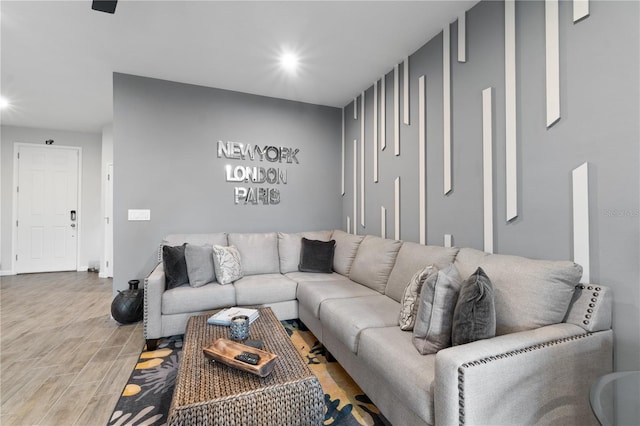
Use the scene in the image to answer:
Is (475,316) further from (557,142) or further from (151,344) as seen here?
(151,344)

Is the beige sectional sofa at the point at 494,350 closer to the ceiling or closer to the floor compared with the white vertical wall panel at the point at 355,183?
closer to the floor

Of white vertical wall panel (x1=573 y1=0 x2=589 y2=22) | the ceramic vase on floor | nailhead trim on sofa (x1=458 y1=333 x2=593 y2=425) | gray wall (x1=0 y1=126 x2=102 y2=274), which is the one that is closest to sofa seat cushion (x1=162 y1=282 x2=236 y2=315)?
the ceramic vase on floor

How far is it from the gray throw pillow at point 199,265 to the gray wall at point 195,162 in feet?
2.60

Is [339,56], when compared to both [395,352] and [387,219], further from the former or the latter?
[395,352]

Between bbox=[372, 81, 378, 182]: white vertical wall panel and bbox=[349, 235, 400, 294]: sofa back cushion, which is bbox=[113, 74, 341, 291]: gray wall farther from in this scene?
bbox=[349, 235, 400, 294]: sofa back cushion

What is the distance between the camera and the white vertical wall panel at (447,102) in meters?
2.40

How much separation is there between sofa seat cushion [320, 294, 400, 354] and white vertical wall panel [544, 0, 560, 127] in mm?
1530

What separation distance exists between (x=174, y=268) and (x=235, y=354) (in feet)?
5.10

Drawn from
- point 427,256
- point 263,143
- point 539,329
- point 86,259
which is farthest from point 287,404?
point 86,259

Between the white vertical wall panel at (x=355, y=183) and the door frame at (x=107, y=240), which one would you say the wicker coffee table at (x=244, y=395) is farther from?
the door frame at (x=107, y=240)

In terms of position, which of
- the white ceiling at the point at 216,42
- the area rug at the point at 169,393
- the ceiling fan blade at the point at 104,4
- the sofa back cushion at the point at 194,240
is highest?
the white ceiling at the point at 216,42

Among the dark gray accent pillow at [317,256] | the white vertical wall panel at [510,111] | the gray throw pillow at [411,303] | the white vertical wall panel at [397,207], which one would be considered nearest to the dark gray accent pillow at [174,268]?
the dark gray accent pillow at [317,256]

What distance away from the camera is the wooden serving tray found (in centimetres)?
137

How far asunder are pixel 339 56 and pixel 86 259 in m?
6.14
